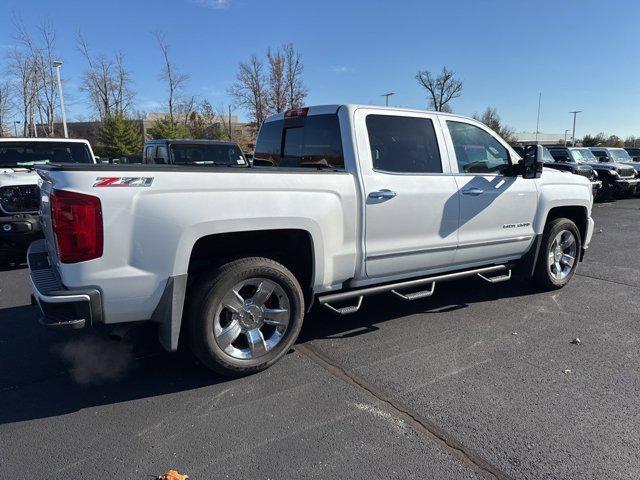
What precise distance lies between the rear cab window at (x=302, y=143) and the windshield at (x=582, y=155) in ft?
57.4

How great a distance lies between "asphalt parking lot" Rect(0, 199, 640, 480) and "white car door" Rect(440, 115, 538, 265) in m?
0.71

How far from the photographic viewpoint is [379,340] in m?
4.23

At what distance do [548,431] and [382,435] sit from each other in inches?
39.6

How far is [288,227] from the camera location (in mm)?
3484

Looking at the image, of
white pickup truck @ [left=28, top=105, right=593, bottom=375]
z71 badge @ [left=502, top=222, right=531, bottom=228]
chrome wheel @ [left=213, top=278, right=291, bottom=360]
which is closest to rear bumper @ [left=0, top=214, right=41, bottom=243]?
white pickup truck @ [left=28, top=105, right=593, bottom=375]

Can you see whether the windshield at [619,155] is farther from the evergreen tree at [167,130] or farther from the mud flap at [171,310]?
the evergreen tree at [167,130]

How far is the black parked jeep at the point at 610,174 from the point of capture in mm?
17734

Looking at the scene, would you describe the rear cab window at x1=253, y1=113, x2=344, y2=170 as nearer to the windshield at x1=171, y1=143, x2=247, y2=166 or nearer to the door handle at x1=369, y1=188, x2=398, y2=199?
the door handle at x1=369, y1=188, x2=398, y2=199

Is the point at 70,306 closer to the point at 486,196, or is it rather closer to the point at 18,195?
the point at 486,196

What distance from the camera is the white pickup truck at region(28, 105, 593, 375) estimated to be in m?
2.86

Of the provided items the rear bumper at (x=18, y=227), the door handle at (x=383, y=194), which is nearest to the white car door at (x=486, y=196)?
the door handle at (x=383, y=194)

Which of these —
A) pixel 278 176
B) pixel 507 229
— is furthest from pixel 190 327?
pixel 507 229

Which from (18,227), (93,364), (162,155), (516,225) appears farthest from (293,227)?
(162,155)

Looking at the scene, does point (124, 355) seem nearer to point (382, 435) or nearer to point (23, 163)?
point (382, 435)
